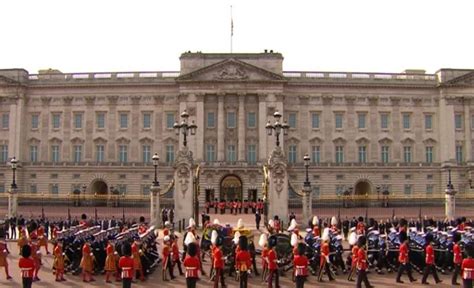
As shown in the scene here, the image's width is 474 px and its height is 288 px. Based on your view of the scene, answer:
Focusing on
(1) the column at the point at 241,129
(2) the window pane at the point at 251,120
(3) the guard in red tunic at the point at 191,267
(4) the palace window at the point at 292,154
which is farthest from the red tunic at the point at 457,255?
(2) the window pane at the point at 251,120

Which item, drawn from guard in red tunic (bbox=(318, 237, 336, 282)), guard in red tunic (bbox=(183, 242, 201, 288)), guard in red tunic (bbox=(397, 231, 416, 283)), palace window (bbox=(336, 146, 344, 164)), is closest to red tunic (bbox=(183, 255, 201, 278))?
guard in red tunic (bbox=(183, 242, 201, 288))

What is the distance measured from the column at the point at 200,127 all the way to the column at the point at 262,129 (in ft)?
22.0

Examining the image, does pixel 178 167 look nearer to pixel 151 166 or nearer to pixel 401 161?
pixel 151 166

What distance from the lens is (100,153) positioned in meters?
69.4

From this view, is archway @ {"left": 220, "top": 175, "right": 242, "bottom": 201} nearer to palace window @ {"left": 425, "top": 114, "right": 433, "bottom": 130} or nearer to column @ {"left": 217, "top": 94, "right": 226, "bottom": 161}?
column @ {"left": 217, "top": 94, "right": 226, "bottom": 161}

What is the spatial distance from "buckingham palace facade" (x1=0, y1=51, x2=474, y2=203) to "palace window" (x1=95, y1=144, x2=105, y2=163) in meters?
0.12

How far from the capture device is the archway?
6631 centimetres

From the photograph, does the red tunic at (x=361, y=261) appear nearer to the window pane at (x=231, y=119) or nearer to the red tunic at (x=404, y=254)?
the red tunic at (x=404, y=254)

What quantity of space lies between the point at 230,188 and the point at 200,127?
801cm

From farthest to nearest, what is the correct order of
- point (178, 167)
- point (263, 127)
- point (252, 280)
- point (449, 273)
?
1. point (263, 127)
2. point (178, 167)
3. point (449, 273)
4. point (252, 280)

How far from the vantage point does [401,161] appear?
69250 millimetres

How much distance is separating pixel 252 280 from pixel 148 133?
49.8 metres

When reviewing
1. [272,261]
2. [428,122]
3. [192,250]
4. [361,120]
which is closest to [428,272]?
[272,261]

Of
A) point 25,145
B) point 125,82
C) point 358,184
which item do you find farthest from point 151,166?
point 358,184
